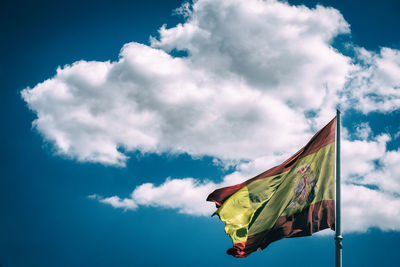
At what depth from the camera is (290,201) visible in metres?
13.0

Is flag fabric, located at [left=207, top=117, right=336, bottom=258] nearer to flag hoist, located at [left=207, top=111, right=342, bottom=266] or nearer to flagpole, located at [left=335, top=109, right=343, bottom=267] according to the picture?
flag hoist, located at [left=207, top=111, right=342, bottom=266]

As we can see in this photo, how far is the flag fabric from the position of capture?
40.3 ft

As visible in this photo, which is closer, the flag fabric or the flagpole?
the flagpole

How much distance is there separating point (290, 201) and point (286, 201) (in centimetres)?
18

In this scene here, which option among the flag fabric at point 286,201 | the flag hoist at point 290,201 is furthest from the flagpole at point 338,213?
the flag fabric at point 286,201

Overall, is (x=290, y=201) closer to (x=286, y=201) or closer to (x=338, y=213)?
(x=286, y=201)

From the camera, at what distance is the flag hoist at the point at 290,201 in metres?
12.2

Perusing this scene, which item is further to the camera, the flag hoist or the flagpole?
the flag hoist

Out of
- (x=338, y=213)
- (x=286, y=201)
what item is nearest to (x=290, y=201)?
(x=286, y=201)

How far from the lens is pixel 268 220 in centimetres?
1342

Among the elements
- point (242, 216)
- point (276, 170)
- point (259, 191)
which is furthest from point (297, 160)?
point (242, 216)

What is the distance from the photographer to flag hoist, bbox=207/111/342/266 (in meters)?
12.2

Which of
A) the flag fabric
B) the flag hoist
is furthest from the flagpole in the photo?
the flag fabric

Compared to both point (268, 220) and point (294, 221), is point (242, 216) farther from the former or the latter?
point (294, 221)
